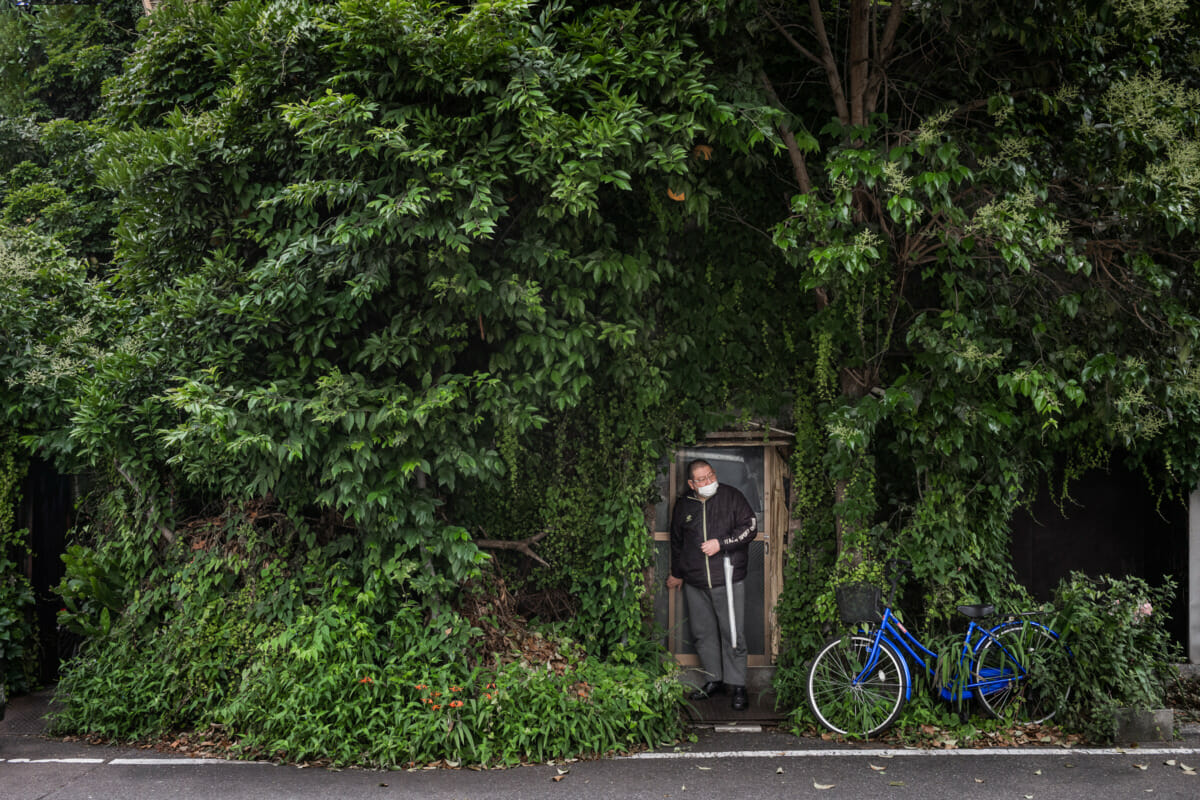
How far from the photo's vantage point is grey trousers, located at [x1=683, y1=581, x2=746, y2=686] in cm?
756

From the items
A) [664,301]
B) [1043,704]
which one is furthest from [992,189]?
[1043,704]

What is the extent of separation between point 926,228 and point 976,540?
251cm

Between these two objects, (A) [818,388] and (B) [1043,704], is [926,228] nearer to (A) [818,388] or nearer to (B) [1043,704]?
(A) [818,388]

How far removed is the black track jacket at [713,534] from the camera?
772 centimetres

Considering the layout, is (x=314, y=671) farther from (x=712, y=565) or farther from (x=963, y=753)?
(x=963, y=753)

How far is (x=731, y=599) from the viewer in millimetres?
7672

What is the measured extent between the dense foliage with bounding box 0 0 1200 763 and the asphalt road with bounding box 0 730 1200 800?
35 cm

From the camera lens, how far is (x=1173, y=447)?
7871 millimetres

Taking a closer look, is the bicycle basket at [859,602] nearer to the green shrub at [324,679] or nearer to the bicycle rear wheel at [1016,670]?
the bicycle rear wheel at [1016,670]

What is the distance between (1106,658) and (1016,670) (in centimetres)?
61

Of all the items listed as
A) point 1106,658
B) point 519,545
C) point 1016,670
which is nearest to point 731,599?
point 519,545

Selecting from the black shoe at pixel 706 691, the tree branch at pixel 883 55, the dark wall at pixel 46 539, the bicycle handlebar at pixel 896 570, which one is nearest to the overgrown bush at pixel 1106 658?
the bicycle handlebar at pixel 896 570

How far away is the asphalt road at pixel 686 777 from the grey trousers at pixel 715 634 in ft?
4.03

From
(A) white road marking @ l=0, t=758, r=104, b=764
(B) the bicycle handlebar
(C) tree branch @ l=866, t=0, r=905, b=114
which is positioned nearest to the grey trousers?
(B) the bicycle handlebar
